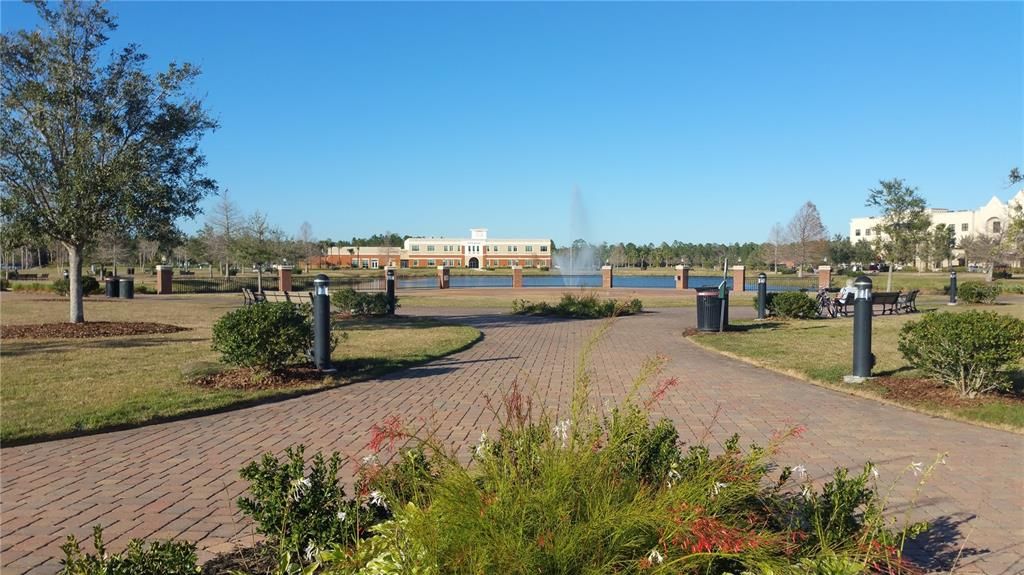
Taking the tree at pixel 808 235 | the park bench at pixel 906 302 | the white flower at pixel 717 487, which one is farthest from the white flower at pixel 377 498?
the tree at pixel 808 235

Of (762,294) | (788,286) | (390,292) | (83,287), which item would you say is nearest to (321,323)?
(390,292)

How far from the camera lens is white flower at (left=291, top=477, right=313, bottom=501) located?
3010 mm

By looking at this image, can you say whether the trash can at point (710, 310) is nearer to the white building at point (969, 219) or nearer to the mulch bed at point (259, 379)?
the mulch bed at point (259, 379)

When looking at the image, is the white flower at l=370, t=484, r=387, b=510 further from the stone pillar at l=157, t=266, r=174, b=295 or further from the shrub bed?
the stone pillar at l=157, t=266, r=174, b=295

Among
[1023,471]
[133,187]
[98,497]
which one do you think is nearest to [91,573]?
[98,497]

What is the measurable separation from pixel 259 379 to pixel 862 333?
767cm

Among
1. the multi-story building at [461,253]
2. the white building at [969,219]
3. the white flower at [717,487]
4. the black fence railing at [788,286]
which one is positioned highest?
the white building at [969,219]

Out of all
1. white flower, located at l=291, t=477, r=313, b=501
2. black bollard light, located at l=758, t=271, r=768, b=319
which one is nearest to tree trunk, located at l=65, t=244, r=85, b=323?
white flower, located at l=291, t=477, r=313, b=501

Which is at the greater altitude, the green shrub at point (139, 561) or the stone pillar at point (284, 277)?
the stone pillar at point (284, 277)

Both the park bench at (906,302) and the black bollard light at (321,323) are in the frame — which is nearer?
the black bollard light at (321,323)

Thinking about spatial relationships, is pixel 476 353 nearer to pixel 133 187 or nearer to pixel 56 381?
pixel 56 381

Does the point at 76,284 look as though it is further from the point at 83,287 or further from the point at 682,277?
the point at 682,277

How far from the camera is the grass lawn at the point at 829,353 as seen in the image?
716 centimetres

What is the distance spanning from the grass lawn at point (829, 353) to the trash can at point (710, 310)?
19.7 inches
